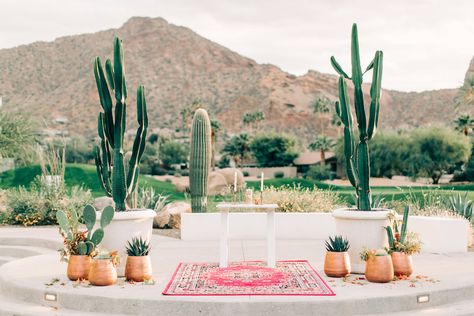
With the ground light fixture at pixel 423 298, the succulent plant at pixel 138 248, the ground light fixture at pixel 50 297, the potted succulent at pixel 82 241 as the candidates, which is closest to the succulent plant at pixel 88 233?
the potted succulent at pixel 82 241

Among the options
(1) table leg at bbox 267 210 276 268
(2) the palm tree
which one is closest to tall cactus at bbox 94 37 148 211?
(1) table leg at bbox 267 210 276 268

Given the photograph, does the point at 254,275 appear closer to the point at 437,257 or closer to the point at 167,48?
the point at 437,257

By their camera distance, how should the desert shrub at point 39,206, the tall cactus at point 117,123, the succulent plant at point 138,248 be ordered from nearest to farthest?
the succulent plant at point 138,248 → the tall cactus at point 117,123 → the desert shrub at point 39,206

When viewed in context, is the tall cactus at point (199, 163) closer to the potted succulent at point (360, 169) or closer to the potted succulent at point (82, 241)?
the potted succulent at point (360, 169)

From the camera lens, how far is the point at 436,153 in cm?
4422

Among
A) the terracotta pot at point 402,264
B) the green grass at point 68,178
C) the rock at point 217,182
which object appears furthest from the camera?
the rock at point 217,182

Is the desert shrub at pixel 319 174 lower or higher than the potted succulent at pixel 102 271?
lower

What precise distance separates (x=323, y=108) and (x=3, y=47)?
5177 cm

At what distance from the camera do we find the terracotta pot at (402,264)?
7.04 metres

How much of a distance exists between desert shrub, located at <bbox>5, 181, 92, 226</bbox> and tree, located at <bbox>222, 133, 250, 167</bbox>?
4717cm

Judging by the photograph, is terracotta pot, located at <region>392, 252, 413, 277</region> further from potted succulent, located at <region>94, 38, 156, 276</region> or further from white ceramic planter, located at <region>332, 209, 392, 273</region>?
potted succulent, located at <region>94, 38, 156, 276</region>

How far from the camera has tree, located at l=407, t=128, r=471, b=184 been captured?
43.8 m

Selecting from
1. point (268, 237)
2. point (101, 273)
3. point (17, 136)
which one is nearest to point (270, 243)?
point (268, 237)

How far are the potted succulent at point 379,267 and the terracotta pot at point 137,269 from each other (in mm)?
2525
